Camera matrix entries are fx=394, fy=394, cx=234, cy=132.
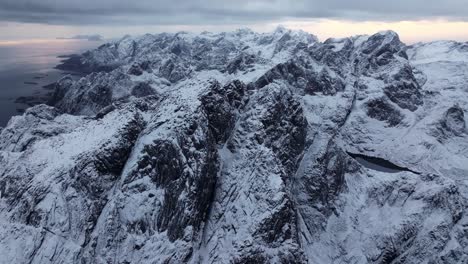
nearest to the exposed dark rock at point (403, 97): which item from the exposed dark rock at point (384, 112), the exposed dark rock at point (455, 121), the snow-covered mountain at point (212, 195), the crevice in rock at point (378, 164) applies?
the exposed dark rock at point (384, 112)

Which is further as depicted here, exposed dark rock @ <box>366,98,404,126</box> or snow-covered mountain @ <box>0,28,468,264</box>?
exposed dark rock @ <box>366,98,404,126</box>

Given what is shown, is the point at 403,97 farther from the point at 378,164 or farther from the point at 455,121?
the point at 378,164

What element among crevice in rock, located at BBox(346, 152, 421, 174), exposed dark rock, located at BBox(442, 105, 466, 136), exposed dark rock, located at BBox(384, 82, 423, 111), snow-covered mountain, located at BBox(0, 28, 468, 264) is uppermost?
snow-covered mountain, located at BBox(0, 28, 468, 264)

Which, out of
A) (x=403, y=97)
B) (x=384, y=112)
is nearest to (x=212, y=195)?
(x=384, y=112)

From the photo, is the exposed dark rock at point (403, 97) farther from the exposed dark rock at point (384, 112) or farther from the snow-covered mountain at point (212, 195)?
the snow-covered mountain at point (212, 195)

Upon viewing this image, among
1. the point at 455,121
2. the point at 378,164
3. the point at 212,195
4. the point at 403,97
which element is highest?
the point at 212,195

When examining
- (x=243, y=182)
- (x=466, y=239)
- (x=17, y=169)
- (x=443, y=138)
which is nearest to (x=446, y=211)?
(x=466, y=239)

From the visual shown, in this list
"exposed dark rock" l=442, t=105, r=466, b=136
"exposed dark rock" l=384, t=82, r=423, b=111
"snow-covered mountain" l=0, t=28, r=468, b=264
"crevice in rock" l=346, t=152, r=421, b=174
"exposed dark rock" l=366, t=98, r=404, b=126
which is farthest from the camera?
"exposed dark rock" l=384, t=82, r=423, b=111

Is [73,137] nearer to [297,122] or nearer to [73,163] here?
[73,163]

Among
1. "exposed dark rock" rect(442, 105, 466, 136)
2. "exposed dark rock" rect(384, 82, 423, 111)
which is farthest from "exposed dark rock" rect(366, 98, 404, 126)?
"exposed dark rock" rect(442, 105, 466, 136)

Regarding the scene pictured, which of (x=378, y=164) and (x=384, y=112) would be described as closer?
(x=378, y=164)

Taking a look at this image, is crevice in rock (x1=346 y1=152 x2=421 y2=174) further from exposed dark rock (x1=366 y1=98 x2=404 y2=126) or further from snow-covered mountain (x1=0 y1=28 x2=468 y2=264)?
snow-covered mountain (x1=0 y1=28 x2=468 y2=264)
